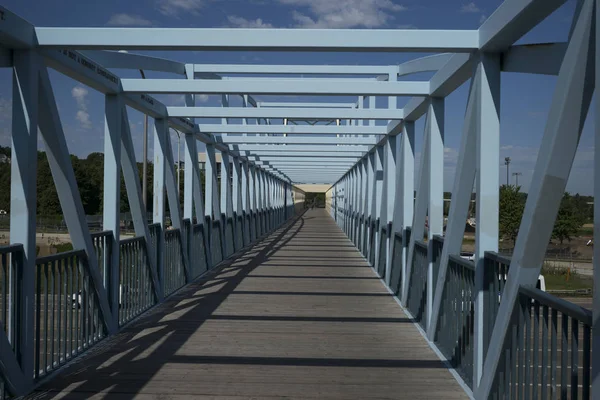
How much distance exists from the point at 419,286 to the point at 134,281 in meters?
3.14

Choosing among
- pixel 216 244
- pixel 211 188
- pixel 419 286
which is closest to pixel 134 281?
pixel 419 286

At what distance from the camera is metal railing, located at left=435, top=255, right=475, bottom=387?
4527mm

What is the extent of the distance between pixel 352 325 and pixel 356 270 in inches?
204

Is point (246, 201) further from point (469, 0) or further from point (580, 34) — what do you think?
point (580, 34)

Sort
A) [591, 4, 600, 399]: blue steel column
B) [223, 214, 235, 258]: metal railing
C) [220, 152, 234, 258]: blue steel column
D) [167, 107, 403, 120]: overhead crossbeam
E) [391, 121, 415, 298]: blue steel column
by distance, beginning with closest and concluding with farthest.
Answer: [591, 4, 600, 399]: blue steel column
[167, 107, 403, 120]: overhead crossbeam
[391, 121, 415, 298]: blue steel column
[223, 214, 235, 258]: metal railing
[220, 152, 234, 258]: blue steel column

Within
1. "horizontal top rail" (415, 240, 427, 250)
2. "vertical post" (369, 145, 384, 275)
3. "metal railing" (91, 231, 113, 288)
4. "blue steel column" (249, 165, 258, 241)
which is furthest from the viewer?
"blue steel column" (249, 165, 258, 241)

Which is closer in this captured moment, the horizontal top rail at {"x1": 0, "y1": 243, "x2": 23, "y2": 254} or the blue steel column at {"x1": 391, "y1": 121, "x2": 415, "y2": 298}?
the horizontal top rail at {"x1": 0, "y1": 243, "x2": 23, "y2": 254}

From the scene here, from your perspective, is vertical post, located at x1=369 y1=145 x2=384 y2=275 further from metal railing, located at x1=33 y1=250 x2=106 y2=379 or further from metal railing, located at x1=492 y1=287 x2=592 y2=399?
metal railing, located at x1=492 y1=287 x2=592 y2=399

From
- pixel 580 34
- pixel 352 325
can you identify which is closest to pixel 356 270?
pixel 352 325

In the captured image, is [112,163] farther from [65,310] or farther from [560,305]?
[560,305]

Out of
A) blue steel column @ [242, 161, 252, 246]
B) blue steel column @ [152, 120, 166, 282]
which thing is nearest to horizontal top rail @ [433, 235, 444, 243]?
blue steel column @ [152, 120, 166, 282]

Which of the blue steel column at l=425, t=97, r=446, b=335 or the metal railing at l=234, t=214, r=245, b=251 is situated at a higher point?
the blue steel column at l=425, t=97, r=446, b=335

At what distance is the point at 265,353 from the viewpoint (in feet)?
17.4

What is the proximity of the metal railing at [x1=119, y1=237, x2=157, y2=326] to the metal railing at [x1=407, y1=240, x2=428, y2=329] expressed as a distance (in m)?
3.12
